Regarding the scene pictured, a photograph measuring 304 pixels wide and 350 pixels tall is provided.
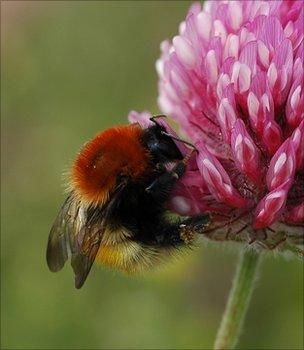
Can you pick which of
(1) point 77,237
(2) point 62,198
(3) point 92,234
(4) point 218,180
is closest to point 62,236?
(1) point 77,237

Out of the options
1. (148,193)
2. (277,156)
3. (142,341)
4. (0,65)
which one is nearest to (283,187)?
(277,156)

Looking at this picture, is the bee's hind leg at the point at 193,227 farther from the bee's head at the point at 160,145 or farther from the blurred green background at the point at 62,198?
the blurred green background at the point at 62,198

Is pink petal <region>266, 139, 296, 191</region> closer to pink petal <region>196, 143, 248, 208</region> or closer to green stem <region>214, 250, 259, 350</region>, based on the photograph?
pink petal <region>196, 143, 248, 208</region>

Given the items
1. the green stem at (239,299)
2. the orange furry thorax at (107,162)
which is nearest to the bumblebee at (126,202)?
→ the orange furry thorax at (107,162)

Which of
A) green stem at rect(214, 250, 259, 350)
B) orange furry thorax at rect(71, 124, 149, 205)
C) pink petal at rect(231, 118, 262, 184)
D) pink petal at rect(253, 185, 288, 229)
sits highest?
orange furry thorax at rect(71, 124, 149, 205)

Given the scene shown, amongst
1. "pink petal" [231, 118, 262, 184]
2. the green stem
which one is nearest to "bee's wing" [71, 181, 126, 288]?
"pink petal" [231, 118, 262, 184]
